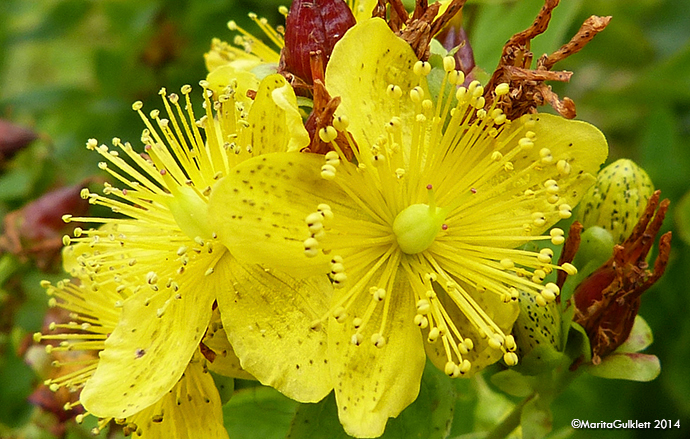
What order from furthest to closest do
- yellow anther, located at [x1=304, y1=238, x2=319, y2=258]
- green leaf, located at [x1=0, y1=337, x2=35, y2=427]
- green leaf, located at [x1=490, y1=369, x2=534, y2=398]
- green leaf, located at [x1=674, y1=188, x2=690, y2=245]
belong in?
green leaf, located at [x1=0, y1=337, x2=35, y2=427] < green leaf, located at [x1=674, y1=188, x2=690, y2=245] < green leaf, located at [x1=490, y1=369, x2=534, y2=398] < yellow anther, located at [x1=304, y1=238, x2=319, y2=258]

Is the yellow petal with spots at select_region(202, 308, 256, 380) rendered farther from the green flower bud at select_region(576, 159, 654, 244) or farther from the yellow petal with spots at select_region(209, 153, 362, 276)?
the green flower bud at select_region(576, 159, 654, 244)

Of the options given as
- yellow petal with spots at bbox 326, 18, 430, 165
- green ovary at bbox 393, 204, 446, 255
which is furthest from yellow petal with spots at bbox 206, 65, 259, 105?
green ovary at bbox 393, 204, 446, 255

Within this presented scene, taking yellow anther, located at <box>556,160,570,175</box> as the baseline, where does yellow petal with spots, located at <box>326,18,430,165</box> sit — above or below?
above

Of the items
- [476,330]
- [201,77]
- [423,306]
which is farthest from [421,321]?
[201,77]

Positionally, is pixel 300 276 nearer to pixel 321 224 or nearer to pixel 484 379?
pixel 321 224

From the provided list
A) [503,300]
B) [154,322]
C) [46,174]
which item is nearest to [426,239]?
[503,300]

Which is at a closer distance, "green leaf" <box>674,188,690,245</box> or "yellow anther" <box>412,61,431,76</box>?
"yellow anther" <box>412,61,431,76</box>

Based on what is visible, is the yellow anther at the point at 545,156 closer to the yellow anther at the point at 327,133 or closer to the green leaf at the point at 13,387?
the yellow anther at the point at 327,133
